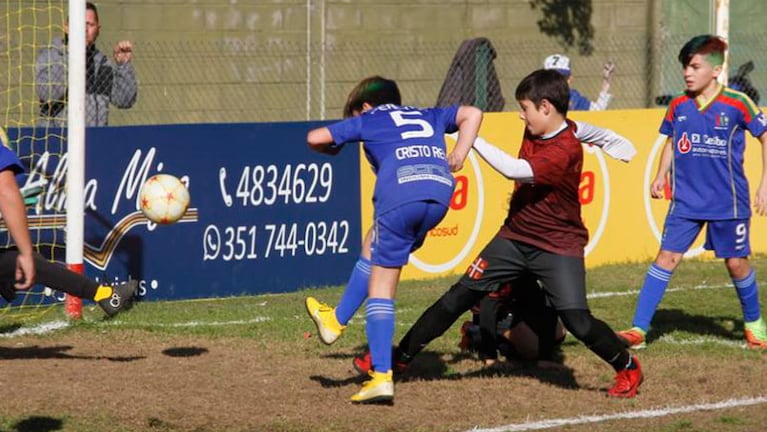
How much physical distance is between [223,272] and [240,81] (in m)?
6.45

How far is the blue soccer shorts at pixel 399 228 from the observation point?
25.3 ft

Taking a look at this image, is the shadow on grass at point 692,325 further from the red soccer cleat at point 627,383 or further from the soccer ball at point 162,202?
the soccer ball at point 162,202

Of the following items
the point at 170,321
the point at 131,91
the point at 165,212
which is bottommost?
the point at 170,321

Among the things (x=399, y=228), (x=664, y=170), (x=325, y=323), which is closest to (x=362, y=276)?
(x=325, y=323)

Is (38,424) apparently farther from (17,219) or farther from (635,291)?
(635,291)

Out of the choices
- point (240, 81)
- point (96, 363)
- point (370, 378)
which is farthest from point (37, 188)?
point (240, 81)

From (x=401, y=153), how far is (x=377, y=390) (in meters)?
1.25

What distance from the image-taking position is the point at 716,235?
A: 383 inches

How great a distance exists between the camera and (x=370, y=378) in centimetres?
830

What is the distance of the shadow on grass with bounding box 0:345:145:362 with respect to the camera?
9.16 meters

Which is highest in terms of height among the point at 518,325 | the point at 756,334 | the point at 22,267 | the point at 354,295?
the point at 22,267

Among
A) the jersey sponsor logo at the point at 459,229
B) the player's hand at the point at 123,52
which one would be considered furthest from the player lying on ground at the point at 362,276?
the player's hand at the point at 123,52

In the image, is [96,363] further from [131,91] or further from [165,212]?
[131,91]

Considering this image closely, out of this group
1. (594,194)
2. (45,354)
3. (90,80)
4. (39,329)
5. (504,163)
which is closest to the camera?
(504,163)
